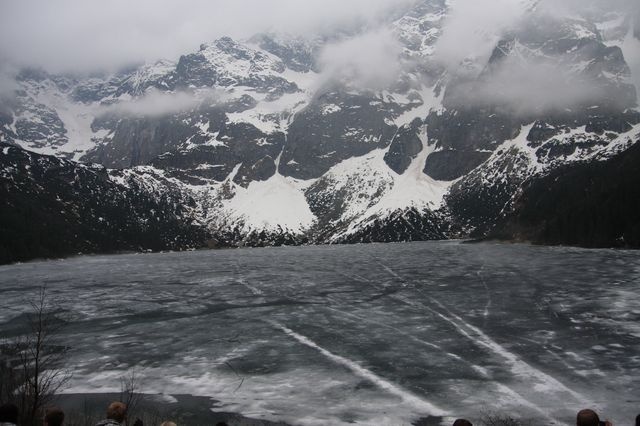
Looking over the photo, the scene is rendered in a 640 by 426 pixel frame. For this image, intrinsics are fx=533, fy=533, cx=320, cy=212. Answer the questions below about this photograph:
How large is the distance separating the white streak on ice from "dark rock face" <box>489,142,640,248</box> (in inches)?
4487

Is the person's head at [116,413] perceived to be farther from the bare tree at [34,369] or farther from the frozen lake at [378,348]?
the frozen lake at [378,348]

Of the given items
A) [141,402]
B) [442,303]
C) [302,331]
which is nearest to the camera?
[141,402]

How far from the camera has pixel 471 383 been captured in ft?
80.6

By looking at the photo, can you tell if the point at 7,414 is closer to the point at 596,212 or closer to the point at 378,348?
the point at 378,348

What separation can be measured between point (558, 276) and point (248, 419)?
57.0 meters

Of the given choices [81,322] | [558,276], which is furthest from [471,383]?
[558,276]

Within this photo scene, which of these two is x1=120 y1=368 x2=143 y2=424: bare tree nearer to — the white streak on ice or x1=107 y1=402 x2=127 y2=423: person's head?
x1=107 y1=402 x2=127 y2=423: person's head

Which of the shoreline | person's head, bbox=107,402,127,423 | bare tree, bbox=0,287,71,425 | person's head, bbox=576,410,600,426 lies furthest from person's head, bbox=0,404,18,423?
person's head, bbox=576,410,600,426

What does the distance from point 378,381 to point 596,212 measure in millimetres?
141123

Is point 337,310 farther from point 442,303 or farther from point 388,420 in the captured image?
point 388,420

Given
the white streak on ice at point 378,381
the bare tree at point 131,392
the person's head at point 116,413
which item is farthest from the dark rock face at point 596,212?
the person's head at point 116,413

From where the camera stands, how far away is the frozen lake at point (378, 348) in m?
22.3

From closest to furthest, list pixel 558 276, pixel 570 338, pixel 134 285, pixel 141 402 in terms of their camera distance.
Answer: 1. pixel 141 402
2. pixel 570 338
3. pixel 558 276
4. pixel 134 285

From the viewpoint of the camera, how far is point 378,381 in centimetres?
2547
